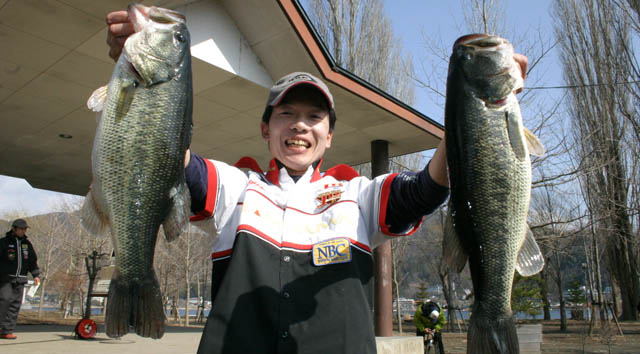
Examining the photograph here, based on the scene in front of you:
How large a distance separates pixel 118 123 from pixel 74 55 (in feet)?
16.9

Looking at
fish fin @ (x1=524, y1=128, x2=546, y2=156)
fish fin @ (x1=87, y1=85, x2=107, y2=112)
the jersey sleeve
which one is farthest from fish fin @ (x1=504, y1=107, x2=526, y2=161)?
fish fin @ (x1=87, y1=85, x2=107, y2=112)

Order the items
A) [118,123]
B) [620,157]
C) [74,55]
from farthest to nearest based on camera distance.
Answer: [620,157] < [74,55] < [118,123]

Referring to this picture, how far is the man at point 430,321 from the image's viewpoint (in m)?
10.7

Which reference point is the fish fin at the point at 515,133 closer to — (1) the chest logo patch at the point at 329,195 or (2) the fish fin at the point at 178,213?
(1) the chest logo patch at the point at 329,195

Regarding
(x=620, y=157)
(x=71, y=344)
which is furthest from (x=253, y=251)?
(x=620, y=157)

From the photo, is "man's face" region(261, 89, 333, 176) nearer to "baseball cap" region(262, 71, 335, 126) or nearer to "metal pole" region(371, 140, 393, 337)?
"baseball cap" region(262, 71, 335, 126)

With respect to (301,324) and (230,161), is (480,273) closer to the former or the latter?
(301,324)

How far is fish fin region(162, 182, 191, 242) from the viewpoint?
188 centimetres

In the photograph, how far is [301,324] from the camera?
1.96 m

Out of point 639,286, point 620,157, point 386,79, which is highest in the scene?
point 386,79

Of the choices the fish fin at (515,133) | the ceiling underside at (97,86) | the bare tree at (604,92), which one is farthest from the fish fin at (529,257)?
the bare tree at (604,92)

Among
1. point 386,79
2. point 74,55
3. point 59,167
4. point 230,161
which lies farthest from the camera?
point 386,79

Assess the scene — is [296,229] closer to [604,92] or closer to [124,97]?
[124,97]

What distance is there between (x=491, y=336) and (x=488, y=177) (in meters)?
0.64
